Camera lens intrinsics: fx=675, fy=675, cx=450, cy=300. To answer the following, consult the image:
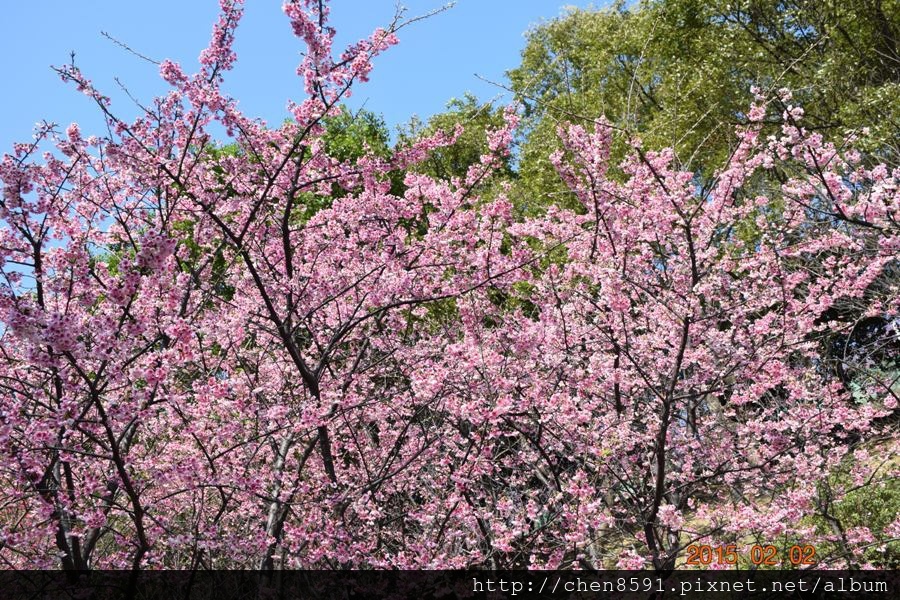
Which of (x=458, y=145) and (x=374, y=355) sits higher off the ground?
(x=458, y=145)

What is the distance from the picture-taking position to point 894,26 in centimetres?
1259

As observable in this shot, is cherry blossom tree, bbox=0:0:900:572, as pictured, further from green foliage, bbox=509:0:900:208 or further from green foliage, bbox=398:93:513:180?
green foliage, bbox=398:93:513:180

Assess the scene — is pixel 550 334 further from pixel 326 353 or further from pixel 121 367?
pixel 121 367

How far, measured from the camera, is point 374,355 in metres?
7.86

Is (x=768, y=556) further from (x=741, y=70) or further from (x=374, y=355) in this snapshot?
(x=741, y=70)

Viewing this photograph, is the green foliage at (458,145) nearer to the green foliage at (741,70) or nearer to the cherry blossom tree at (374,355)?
the green foliage at (741,70)

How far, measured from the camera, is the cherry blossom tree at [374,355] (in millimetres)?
4648

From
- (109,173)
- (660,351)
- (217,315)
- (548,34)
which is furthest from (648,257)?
(548,34)

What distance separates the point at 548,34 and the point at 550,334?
61.5 feet

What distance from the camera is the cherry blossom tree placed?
4.65 metres

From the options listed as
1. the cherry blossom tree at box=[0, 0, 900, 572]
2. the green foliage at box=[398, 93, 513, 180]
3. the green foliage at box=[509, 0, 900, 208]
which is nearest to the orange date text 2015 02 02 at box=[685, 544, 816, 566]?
the cherry blossom tree at box=[0, 0, 900, 572]

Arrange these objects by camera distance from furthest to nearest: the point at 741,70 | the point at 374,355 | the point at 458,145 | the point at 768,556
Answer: the point at 458,145 < the point at 741,70 < the point at 374,355 < the point at 768,556

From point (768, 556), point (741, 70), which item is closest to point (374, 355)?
point (768, 556)

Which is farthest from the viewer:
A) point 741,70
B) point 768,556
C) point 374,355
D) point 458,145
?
point 458,145
